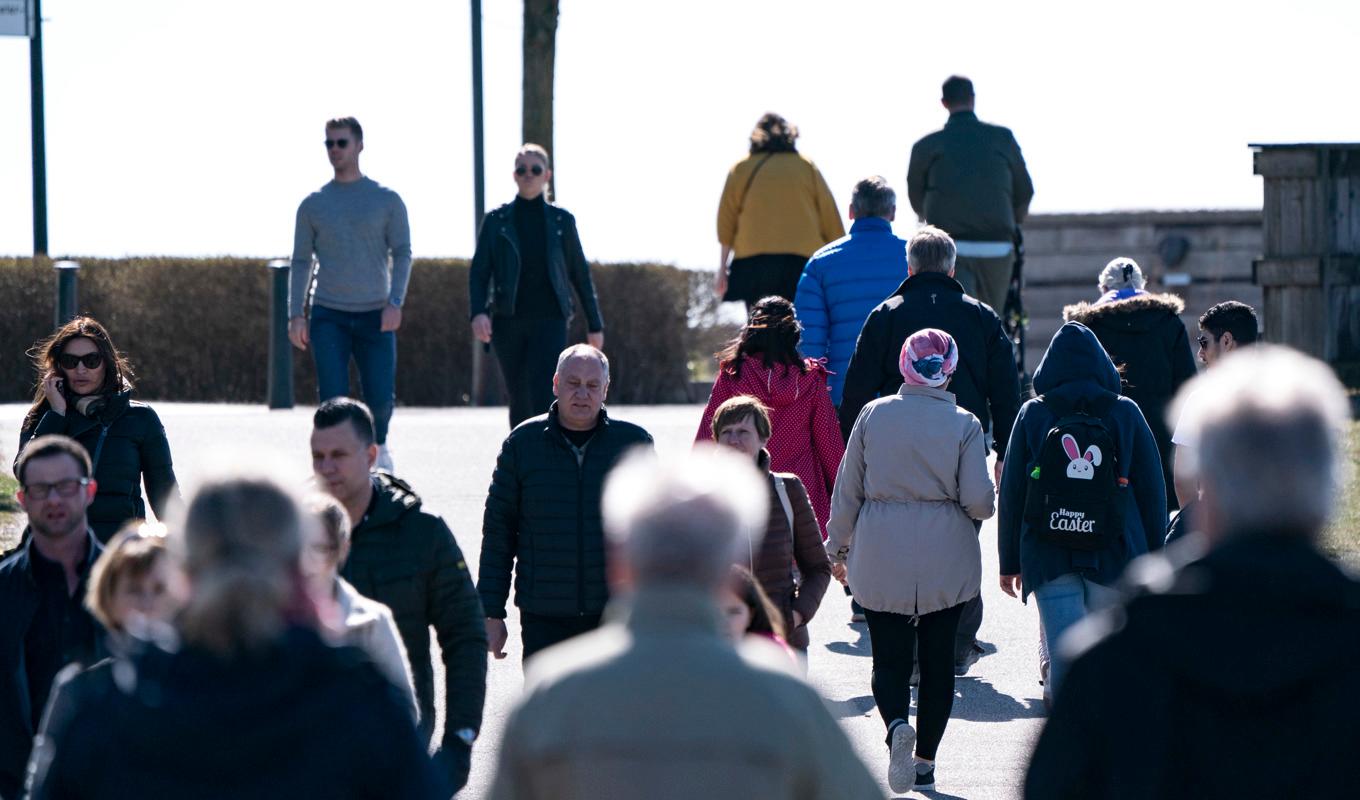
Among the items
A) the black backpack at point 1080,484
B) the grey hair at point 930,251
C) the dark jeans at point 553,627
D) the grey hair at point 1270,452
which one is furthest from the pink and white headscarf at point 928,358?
the grey hair at point 1270,452

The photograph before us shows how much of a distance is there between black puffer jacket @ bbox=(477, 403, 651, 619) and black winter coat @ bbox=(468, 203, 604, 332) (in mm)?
4782

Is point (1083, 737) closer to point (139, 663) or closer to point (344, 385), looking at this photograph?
point (139, 663)

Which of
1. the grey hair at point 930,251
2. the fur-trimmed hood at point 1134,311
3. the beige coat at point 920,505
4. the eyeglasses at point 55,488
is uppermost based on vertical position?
the grey hair at point 930,251

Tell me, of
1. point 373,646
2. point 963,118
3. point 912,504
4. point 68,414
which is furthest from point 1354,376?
point 373,646

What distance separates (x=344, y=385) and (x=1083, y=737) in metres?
9.23

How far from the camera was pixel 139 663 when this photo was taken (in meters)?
3.46

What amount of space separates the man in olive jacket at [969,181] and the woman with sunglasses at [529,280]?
2.09 meters

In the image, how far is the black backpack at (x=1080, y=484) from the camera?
7.68 meters

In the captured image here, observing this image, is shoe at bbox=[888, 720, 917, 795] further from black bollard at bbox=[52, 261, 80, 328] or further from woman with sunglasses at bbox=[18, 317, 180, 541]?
black bollard at bbox=[52, 261, 80, 328]

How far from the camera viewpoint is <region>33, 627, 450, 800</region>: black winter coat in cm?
335

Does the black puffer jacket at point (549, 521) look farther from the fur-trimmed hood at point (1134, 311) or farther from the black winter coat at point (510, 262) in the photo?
the black winter coat at point (510, 262)

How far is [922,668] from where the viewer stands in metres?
7.90

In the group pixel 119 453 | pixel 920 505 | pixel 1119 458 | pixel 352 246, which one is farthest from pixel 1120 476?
pixel 352 246

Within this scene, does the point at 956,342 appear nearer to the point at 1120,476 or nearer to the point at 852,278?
the point at 852,278
